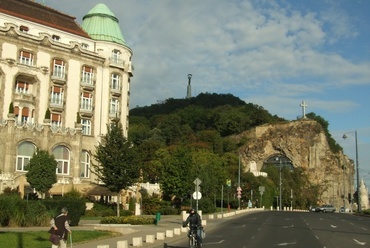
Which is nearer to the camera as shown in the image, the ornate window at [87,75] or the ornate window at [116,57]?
the ornate window at [87,75]

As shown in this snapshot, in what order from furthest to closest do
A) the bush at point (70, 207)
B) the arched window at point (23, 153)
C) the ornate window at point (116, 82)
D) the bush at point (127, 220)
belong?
the ornate window at point (116, 82), the arched window at point (23, 153), the bush at point (127, 220), the bush at point (70, 207)

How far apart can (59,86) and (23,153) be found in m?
12.0

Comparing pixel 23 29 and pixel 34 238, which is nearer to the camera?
pixel 34 238

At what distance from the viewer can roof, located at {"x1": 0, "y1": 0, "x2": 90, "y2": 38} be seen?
5519cm

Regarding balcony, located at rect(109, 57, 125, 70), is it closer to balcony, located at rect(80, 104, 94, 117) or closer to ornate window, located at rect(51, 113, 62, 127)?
balcony, located at rect(80, 104, 94, 117)

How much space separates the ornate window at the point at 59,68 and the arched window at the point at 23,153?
11.4m

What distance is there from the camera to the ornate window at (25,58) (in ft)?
179

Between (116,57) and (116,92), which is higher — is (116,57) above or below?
above

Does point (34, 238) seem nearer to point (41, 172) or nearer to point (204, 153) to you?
point (41, 172)

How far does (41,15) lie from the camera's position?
58594 mm

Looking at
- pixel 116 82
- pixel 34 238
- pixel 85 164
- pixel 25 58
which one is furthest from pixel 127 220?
pixel 116 82

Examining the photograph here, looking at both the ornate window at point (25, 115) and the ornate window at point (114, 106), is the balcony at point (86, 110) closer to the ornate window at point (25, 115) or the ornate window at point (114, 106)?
the ornate window at point (114, 106)

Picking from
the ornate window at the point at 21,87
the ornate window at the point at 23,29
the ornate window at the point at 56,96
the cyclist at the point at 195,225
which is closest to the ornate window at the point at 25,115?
the ornate window at the point at 21,87

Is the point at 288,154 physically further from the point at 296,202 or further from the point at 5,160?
the point at 5,160
